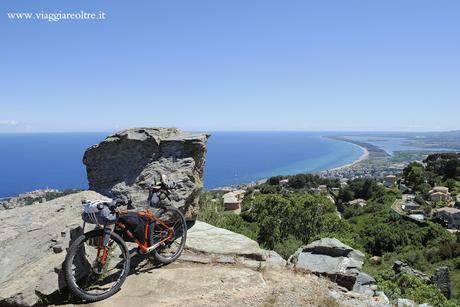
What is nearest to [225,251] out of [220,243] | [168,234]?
[220,243]

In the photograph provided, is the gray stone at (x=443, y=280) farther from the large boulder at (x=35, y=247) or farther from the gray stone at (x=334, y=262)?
the large boulder at (x=35, y=247)

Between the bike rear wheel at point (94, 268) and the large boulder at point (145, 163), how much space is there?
1.75 m

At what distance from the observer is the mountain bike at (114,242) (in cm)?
605

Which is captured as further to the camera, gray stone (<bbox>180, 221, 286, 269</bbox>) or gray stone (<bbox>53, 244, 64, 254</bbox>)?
gray stone (<bbox>180, 221, 286, 269</bbox>)

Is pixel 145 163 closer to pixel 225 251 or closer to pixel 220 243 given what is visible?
pixel 220 243

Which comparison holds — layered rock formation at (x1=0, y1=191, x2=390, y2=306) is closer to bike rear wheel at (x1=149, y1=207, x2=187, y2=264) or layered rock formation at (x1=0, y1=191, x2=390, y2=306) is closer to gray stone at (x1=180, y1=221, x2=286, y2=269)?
gray stone at (x1=180, y1=221, x2=286, y2=269)

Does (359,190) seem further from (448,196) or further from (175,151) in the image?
(175,151)

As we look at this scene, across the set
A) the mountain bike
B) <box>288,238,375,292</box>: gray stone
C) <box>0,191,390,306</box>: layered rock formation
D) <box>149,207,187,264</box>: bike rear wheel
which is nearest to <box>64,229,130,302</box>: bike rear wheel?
the mountain bike

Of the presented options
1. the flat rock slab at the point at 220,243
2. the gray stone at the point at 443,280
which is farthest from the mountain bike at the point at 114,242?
the gray stone at the point at 443,280

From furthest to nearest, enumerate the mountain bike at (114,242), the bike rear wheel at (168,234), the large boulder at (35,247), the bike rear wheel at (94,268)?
the bike rear wheel at (168,234), the mountain bike at (114,242), the bike rear wheel at (94,268), the large boulder at (35,247)

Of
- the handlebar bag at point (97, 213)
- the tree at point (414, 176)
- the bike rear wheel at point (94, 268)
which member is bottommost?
the tree at point (414, 176)

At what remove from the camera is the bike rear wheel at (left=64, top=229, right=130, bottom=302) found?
5801 mm

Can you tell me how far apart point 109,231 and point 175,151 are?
2949 mm

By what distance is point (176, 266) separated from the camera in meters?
7.56
